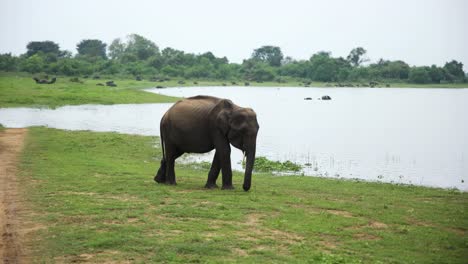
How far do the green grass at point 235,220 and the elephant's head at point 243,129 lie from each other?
2.72 feet

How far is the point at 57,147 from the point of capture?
2458cm

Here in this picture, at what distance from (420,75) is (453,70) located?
11314 millimetres

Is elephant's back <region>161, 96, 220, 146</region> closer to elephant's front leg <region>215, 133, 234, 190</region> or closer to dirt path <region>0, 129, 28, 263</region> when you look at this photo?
elephant's front leg <region>215, 133, 234, 190</region>

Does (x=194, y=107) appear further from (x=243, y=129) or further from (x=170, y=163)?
(x=243, y=129)

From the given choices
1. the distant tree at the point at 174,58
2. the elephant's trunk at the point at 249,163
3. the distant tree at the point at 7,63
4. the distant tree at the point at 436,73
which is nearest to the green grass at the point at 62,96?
the distant tree at the point at 7,63

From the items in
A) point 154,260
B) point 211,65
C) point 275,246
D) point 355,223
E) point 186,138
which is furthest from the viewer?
point 211,65

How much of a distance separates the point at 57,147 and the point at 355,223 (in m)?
16.3

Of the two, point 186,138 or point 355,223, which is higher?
point 186,138

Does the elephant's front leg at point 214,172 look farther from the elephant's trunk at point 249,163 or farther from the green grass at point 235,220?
the elephant's trunk at point 249,163

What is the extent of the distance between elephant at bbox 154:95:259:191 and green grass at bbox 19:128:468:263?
622 mm

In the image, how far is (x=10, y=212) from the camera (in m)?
12.2

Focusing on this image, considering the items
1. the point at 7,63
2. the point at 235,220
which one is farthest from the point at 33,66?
the point at 235,220

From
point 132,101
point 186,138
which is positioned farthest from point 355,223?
point 132,101

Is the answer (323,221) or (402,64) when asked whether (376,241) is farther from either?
(402,64)
